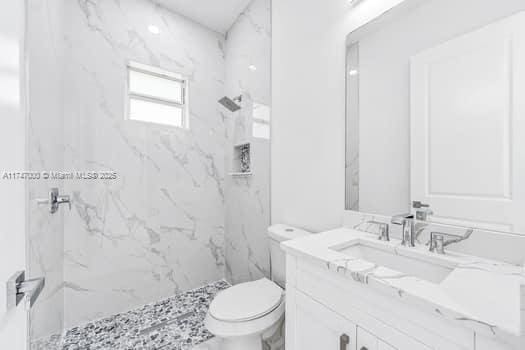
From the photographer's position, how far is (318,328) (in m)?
0.80

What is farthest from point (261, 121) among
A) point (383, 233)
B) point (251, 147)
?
point (383, 233)

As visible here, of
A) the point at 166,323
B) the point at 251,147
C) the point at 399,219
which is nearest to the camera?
the point at 399,219

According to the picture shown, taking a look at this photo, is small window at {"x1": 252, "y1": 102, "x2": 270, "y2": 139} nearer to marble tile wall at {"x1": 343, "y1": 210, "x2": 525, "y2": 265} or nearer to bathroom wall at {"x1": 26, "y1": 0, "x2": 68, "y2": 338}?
marble tile wall at {"x1": 343, "y1": 210, "x2": 525, "y2": 265}

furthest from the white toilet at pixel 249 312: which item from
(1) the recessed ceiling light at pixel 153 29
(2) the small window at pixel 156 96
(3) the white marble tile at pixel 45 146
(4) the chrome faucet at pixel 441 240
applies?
(1) the recessed ceiling light at pixel 153 29

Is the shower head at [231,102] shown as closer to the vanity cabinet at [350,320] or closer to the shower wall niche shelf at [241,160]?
the shower wall niche shelf at [241,160]

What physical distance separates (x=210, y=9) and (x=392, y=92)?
74.9 inches

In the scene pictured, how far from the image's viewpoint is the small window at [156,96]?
1.98 m

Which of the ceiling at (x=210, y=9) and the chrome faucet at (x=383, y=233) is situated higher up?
the ceiling at (x=210, y=9)

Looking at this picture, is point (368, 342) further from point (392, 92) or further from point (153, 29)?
point (153, 29)

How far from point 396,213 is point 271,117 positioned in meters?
1.15

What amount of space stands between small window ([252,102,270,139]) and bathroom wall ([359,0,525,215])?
31.7 inches

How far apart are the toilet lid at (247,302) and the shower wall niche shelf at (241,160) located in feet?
3.13

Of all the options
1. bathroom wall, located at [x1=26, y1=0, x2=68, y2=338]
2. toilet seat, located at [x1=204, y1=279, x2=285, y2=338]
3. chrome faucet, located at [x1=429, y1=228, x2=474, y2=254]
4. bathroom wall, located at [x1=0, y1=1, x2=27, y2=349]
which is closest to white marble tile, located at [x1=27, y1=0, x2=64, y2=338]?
bathroom wall, located at [x1=26, y1=0, x2=68, y2=338]

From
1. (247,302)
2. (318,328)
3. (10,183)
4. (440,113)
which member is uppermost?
(440,113)
